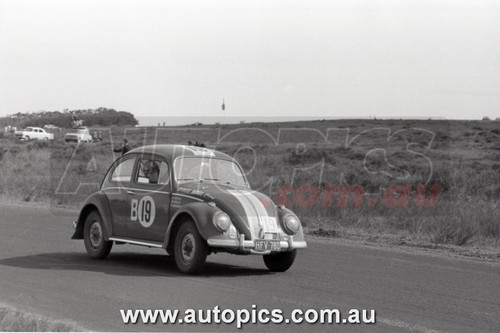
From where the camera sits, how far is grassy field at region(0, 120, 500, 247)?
61.2ft

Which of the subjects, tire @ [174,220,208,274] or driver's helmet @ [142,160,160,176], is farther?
driver's helmet @ [142,160,160,176]

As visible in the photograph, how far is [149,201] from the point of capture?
12070mm

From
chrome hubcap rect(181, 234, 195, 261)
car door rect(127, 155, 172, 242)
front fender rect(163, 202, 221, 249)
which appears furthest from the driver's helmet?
chrome hubcap rect(181, 234, 195, 261)

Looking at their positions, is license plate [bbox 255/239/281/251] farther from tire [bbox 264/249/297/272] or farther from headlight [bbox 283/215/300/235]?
tire [bbox 264/249/297/272]

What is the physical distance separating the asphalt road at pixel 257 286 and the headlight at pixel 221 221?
0.68 m

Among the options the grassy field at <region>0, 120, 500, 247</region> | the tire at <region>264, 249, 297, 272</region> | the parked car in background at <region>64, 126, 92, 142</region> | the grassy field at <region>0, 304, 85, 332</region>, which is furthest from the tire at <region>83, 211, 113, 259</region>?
the parked car in background at <region>64, 126, 92, 142</region>

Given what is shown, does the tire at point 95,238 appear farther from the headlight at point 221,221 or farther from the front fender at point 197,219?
the headlight at point 221,221

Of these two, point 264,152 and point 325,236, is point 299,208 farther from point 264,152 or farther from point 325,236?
point 264,152

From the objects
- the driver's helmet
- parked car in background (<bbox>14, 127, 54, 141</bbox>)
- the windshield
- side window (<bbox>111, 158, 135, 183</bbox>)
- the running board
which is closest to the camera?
the running board

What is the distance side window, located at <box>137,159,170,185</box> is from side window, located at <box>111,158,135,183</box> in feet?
0.75

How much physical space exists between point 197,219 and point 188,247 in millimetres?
478

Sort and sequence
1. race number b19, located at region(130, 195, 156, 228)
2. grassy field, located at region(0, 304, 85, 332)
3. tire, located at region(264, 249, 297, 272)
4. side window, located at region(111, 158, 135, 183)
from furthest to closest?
side window, located at region(111, 158, 135, 183)
race number b19, located at region(130, 195, 156, 228)
tire, located at region(264, 249, 297, 272)
grassy field, located at region(0, 304, 85, 332)

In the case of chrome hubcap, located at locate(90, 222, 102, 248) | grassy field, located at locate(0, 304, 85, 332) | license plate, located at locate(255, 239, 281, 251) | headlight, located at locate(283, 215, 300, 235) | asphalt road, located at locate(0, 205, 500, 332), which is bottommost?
asphalt road, located at locate(0, 205, 500, 332)

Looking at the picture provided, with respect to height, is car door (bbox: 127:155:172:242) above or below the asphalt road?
above
